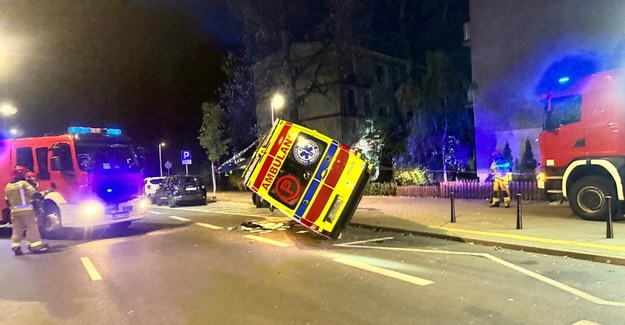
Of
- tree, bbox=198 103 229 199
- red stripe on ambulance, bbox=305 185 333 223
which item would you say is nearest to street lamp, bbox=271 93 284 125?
tree, bbox=198 103 229 199

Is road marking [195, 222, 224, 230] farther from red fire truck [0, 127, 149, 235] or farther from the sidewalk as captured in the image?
the sidewalk

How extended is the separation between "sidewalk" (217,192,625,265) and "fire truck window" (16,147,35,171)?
9.20 m

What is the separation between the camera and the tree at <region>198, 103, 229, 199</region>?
3019 centimetres

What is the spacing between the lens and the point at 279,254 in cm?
915

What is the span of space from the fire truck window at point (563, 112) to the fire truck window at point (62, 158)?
12425 mm

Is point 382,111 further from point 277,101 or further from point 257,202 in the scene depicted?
point 257,202

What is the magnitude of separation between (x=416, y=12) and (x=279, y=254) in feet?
78.7

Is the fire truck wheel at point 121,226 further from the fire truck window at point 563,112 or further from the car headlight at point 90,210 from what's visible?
the fire truck window at point 563,112

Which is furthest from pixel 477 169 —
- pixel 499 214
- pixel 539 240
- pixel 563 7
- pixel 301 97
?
pixel 539 240

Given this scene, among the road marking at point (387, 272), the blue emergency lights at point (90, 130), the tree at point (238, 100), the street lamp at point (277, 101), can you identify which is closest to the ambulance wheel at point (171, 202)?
the street lamp at point (277, 101)

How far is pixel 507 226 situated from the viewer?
10.7m

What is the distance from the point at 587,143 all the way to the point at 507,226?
284cm

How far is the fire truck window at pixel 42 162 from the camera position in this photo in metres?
12.7

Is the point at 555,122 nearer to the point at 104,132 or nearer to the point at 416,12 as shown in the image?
the point at 104,132
